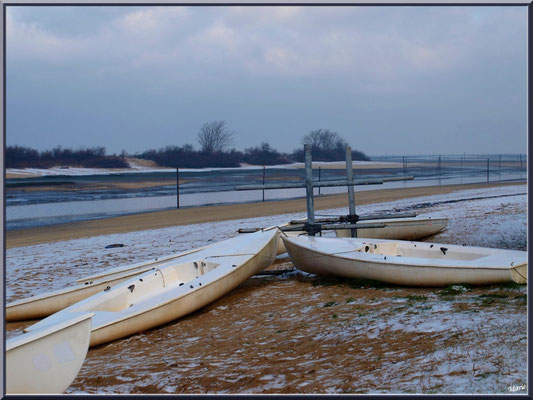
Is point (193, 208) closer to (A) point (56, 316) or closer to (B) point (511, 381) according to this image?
(A) point (56, 316)

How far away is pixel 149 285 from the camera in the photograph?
650 centimetres

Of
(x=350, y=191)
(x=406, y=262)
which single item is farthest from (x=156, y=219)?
(x=406, y=262)

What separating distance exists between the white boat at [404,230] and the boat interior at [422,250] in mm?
2079

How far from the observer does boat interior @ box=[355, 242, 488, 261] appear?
6832 millimetres

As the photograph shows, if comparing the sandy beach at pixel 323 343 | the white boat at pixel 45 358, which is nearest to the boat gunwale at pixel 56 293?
the sandy beach at pixel 323 343

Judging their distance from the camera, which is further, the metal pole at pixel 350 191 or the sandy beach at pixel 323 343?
the metal pole at pixel 350 191

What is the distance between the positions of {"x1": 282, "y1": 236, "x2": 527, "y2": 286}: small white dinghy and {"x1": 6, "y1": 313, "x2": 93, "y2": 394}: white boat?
376 centimetres

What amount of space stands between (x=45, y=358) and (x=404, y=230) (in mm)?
7647

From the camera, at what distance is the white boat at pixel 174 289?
5.30 m

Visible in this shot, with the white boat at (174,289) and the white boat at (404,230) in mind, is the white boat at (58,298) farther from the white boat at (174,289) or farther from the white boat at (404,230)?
the white boat at (404,230)

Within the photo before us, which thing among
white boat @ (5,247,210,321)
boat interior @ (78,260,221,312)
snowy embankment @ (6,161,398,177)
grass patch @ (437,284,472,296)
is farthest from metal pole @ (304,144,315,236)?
snowy embankment @ (6,161,398,177)

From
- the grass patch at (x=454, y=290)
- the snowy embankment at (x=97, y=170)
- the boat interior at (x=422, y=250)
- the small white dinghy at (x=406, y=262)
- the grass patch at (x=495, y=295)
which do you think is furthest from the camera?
the snowy embankment at (x=97, y=170)

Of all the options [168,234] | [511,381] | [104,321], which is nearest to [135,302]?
[104,321]

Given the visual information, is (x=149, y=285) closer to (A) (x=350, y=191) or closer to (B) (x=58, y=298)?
(B) (x=58, y=298)
